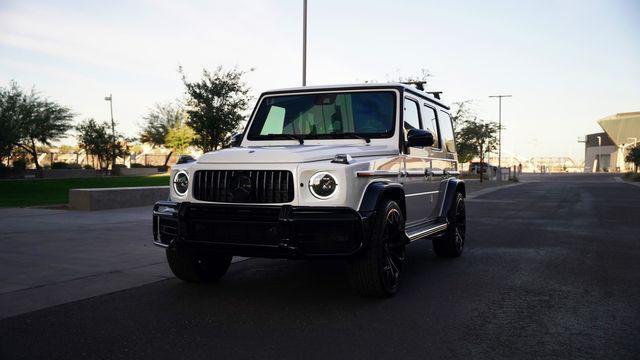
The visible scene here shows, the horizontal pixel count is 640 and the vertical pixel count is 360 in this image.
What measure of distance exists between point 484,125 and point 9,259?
150 feet

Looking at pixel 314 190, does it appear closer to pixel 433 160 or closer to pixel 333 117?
pixel 333 117

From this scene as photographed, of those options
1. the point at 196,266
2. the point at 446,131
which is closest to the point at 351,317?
the point at 196,266

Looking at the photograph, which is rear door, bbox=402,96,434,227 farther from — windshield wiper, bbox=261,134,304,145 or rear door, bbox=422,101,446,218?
windshield wiper, bbox=261,134,304,145

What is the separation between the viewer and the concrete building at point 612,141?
136 m

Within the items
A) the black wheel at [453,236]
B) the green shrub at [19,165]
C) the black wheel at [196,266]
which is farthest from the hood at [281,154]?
the green shrub at [19,165]

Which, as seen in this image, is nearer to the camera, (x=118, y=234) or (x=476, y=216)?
(x=118, y=234)

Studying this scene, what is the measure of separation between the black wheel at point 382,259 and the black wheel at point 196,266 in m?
1.69

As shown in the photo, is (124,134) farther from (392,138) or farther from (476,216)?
(392,138)

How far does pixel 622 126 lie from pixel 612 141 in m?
6.74

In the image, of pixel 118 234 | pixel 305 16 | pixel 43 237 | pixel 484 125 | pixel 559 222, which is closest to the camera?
pixel 43 237

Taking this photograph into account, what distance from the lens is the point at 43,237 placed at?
9.52 metres

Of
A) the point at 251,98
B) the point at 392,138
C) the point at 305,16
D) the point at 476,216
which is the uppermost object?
the point at 305,16

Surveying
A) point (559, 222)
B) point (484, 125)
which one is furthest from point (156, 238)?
point (484, 125)

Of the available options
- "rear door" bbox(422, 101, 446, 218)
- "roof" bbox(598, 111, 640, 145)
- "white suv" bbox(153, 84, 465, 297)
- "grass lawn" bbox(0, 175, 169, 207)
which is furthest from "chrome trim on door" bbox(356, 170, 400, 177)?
"roof" bbox(598, 111, 640, 145)
